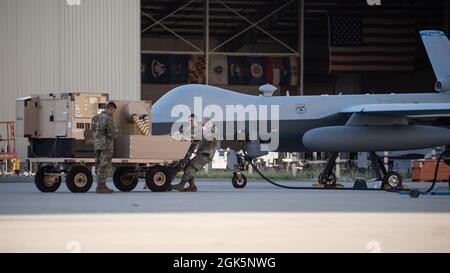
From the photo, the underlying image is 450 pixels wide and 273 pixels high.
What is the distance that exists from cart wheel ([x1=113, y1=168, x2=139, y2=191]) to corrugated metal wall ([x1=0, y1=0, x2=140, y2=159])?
11.1 m

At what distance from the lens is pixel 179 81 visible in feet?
130

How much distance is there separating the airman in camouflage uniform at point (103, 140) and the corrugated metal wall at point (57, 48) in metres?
12.3

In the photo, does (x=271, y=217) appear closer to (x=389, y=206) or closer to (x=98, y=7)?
(x=389, y=206)

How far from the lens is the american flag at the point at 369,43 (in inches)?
1483

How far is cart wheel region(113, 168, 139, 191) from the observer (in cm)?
1655

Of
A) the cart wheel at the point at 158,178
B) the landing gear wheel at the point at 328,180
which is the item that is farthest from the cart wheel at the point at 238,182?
the cart wheel at the point at 158,178

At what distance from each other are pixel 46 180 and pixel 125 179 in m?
1.53

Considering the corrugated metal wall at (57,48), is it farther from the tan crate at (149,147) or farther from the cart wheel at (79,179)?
the cart wheel at (79,179)

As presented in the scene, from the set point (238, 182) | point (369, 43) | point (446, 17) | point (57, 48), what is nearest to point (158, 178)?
point (238, 182)

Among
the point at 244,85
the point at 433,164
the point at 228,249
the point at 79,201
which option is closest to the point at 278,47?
the point at 244,85

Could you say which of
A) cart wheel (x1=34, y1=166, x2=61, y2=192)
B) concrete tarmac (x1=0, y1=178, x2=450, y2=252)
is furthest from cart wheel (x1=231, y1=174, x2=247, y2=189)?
concrete tarmac (x1=0, y1=178, x2=450, y2=252)

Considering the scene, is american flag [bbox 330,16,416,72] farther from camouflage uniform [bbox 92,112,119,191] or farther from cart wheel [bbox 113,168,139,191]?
camouflage uniform [bbox 92,112,119,191]

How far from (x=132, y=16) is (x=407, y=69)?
16900mm

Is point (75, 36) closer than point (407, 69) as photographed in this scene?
Yes
